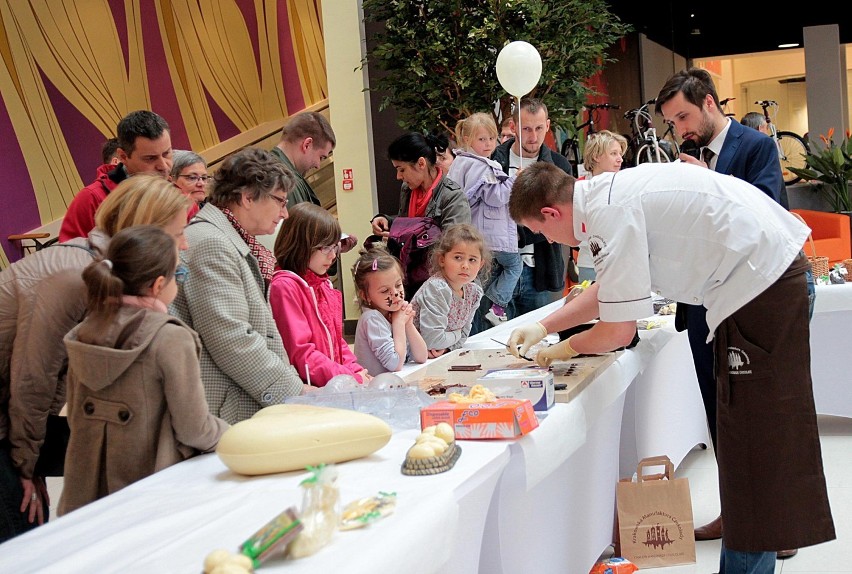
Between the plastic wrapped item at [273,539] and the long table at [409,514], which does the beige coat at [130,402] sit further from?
the plastic wrapped item at [273,539]

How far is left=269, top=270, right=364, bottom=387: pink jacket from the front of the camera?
268cm

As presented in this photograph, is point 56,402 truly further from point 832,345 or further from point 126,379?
point 832,345

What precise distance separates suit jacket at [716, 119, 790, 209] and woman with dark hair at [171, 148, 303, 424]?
1646 millimetres

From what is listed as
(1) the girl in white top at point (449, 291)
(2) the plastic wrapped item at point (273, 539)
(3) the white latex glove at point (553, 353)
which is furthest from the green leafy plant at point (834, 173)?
(2) the plastic wrapped item at point (273, 539)

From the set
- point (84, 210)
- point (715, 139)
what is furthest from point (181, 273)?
point (715, 139)

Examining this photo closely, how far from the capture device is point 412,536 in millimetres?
1482

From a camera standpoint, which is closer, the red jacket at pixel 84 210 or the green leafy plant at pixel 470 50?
the red jacket at pixel 84 210

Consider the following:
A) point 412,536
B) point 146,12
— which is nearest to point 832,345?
point 412,536

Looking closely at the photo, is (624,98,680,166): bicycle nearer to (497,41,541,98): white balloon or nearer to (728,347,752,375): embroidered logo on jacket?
(497,41,541,98): white balloon

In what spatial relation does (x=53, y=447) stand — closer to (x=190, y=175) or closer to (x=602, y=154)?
(x=190, y=175)

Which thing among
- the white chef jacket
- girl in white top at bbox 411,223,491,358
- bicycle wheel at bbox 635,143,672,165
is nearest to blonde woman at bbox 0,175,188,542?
the white chef jacket

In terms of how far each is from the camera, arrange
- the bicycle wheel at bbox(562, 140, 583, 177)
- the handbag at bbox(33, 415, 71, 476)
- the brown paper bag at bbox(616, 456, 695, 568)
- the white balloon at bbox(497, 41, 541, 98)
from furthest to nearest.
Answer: the bicycle wheel at bbox(562, 140, 583, 177) → the white balloon at bbox(497, 41, 541, 98) → the brown paper bag at bbox(616, 456, 695, 568) → the handbag at bbox(33, 415, 71, 476)

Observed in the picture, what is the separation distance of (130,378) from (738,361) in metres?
1.52

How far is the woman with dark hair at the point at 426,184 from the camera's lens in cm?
411
